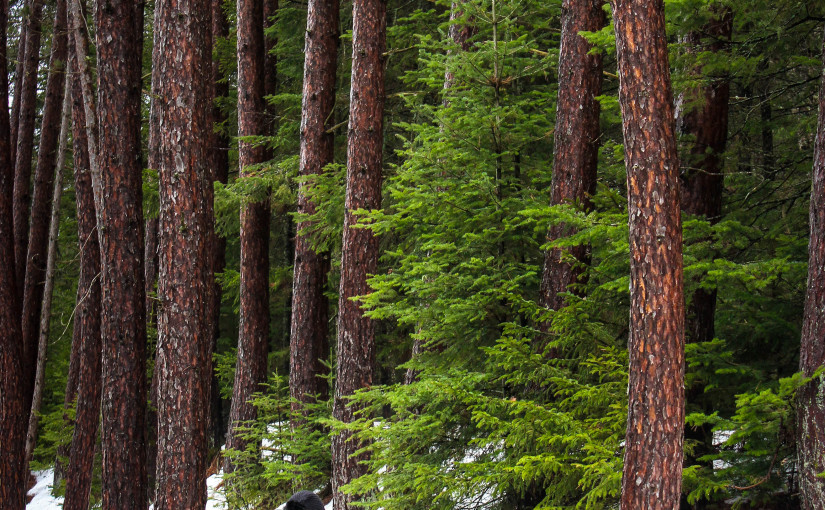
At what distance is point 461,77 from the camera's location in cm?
787

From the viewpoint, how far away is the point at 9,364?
32.4 ft

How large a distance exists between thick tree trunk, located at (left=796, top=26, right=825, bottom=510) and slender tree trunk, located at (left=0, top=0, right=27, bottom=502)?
9.47m

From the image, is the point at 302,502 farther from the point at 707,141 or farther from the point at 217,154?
the point at 217,154

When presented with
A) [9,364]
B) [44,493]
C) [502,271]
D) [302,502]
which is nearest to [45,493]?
[44,493]

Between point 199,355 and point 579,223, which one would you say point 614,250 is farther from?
point 199,355

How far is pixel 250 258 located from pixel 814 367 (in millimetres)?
9938

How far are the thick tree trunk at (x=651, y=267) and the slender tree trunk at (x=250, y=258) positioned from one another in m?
8.87

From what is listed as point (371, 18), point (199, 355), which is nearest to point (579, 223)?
point (199, 355)

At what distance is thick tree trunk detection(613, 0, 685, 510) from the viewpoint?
496cm

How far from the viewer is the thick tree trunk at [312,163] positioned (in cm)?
1161

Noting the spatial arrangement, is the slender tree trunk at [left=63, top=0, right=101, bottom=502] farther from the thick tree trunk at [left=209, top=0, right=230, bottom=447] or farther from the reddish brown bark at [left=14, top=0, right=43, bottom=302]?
the thick tree trunk at [left=209, top=0, right=230, bottom=447]

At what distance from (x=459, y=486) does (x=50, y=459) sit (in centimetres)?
1394

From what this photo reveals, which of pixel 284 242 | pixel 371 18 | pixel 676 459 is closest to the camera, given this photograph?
pixel 676 459

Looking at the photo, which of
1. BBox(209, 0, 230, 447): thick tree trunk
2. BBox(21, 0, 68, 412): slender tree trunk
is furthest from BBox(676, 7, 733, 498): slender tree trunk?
BBox(21, 0, 68, 412): slender tree trunk
